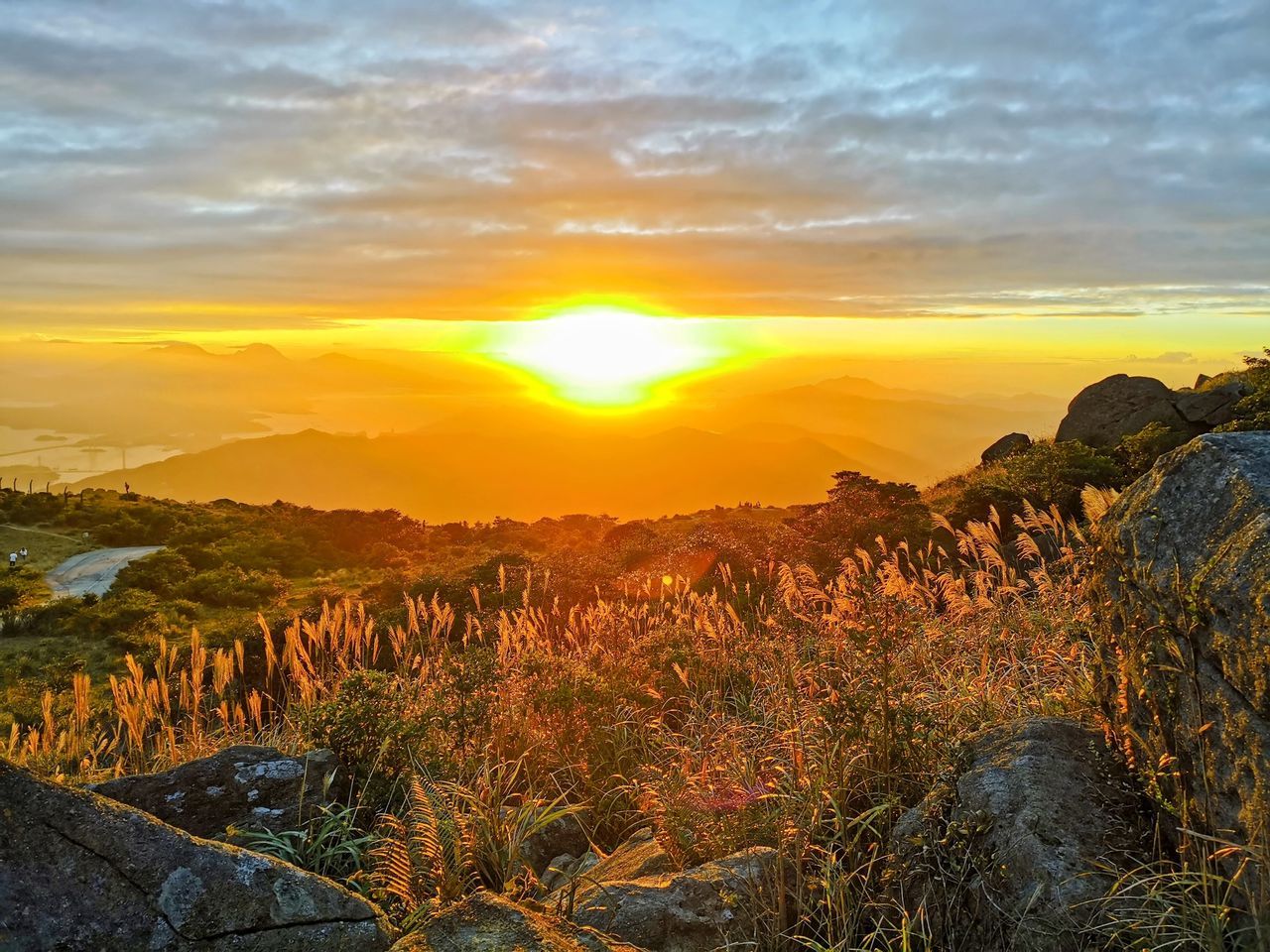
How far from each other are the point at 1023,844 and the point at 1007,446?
27563mm

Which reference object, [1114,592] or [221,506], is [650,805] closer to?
[1114,592]

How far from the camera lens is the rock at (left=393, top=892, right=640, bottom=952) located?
2555mm

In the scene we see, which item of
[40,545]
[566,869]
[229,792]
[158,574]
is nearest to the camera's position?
[229,792]

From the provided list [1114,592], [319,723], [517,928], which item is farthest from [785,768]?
[319,723]

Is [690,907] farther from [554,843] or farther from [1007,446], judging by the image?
[1007,446]

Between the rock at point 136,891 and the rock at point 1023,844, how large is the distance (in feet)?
7.84

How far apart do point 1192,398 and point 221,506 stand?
41.2 metres

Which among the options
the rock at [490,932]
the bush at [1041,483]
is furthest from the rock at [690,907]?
the bush at [1041,483]

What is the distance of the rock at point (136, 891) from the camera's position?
7.83ft

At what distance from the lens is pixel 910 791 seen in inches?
177

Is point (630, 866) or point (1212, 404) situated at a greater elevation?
point (1212, 404)

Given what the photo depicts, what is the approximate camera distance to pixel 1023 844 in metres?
3.47

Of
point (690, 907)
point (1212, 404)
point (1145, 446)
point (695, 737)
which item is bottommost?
point (695, 737)

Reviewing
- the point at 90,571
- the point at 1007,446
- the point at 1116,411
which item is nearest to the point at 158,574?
the point at 90,571
